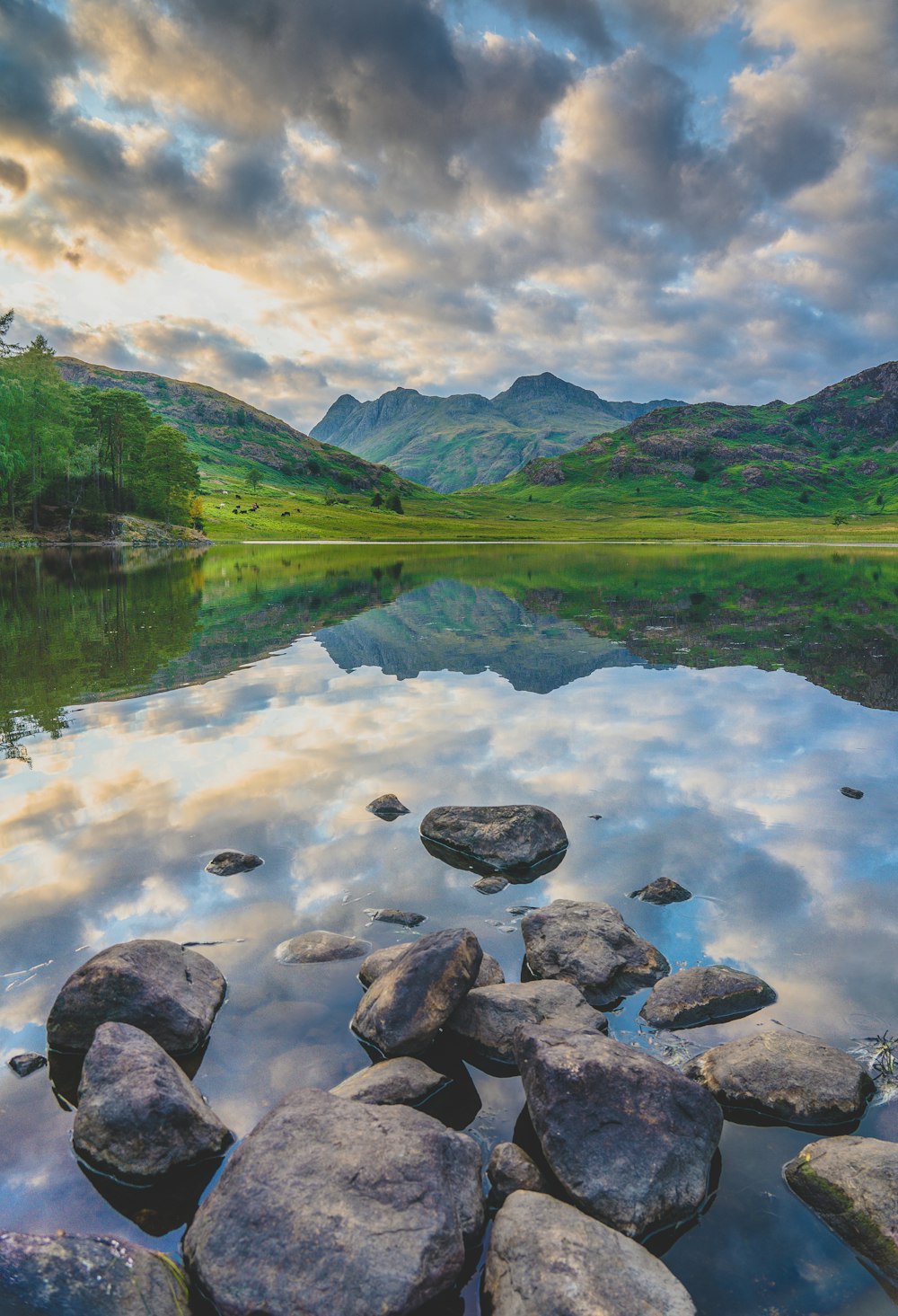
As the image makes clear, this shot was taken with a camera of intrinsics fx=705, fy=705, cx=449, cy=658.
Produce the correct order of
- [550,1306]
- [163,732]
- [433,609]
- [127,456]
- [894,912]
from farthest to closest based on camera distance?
[127,456], [433,609], [163,732], [894,912], [550,1306]

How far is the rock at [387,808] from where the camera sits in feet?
59.6

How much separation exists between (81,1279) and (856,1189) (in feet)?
25.9

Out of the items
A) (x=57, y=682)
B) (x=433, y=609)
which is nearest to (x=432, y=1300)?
(x=57, y=682)

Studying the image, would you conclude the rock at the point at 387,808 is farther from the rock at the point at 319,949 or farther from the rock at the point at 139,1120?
the rock at the point at 139,1120

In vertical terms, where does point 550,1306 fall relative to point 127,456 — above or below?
below

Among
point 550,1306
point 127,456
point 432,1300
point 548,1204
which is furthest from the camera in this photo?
point 127,456

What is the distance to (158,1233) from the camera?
7.68 metres

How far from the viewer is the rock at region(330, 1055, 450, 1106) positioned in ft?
29.8

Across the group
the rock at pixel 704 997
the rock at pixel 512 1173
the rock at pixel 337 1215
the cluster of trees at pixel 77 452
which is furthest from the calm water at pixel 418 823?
the cluster of trees at pixel 77 452

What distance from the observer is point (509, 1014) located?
1071 centimetres

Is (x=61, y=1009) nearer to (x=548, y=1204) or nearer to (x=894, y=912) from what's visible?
(x=548, y=1204)

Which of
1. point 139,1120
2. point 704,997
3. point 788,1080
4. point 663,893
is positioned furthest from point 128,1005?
point 663,893

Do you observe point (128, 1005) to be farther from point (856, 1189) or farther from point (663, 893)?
point (663, 893)

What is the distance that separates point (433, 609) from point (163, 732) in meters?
37.5
